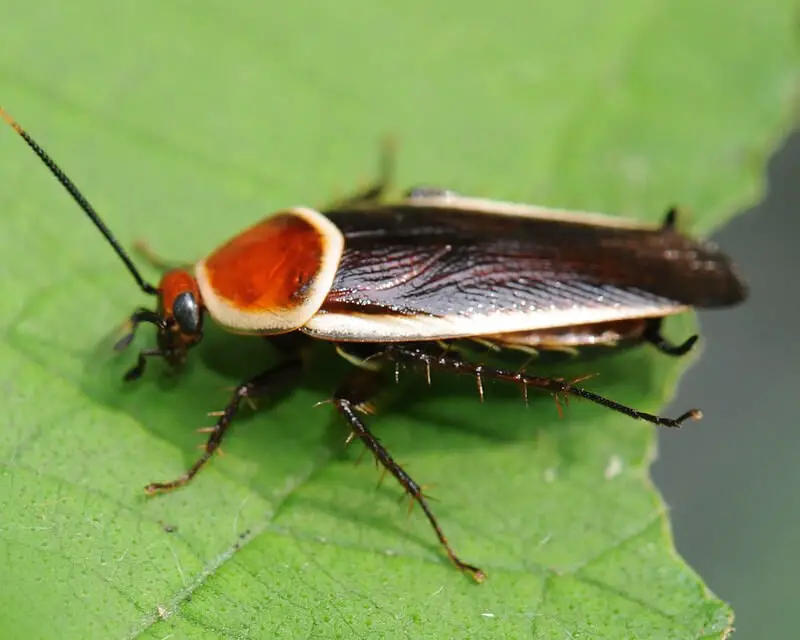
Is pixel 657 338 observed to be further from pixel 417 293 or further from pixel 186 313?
pixel 186 313

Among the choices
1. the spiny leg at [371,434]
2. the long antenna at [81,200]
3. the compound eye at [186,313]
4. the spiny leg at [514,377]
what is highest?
the long antenna at [81,200]

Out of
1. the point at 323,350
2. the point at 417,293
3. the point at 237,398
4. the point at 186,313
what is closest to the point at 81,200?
the point at 186,313

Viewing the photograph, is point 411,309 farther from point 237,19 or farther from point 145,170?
point 237,19

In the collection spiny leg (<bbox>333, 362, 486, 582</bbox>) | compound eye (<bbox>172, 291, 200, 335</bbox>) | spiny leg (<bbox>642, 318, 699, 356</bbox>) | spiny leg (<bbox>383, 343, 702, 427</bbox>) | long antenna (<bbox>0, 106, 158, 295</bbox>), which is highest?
long antenna (<bbox>0, 106, 158, 295</bbox>)

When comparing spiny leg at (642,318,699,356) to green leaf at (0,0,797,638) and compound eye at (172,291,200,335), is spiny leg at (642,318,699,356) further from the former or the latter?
compound eye at (172,291,200,335)

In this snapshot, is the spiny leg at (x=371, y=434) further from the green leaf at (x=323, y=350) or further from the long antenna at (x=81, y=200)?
the long antenna at (x=81, y=200)

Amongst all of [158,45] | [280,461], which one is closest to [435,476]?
[280,461]

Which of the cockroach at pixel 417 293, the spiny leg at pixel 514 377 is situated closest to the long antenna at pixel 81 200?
the cockroach at pixel 417 293

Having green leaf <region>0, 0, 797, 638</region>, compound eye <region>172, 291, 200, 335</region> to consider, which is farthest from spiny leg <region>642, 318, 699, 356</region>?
compound eye <region>172, 291, 200, 335</region>
